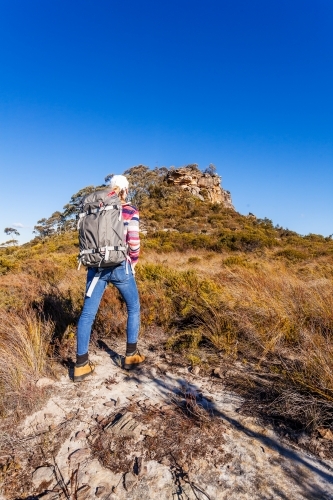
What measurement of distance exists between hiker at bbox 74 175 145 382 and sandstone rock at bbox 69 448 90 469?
2.76 ft

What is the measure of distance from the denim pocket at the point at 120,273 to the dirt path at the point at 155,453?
3.09 ft

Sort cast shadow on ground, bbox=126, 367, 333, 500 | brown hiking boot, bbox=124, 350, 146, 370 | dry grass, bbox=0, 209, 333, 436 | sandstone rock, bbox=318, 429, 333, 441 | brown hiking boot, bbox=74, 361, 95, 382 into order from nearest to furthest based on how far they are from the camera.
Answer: cast shadow on ground, bbox=126, 367, 333, 500 < sandstone rock, bbox=318, 429, 333, 441 < dry grass, bbox=0, 209, 333, 436 < brown hiking boot, bbox=74, 361, 95, 382 < brown hiking boot, bbox=124, 350, 146, 370

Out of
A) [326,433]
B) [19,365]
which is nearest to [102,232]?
[19,365]

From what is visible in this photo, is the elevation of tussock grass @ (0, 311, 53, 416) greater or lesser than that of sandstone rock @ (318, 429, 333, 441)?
lesser

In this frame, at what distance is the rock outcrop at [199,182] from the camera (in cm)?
4076

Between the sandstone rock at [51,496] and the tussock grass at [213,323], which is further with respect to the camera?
the tussock grass at [213,323]

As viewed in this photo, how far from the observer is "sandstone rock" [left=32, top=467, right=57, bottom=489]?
1.49m

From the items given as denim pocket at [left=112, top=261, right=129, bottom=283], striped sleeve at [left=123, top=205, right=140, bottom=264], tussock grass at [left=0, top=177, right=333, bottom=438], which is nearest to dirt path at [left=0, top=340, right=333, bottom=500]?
tussock grass at [left=0, top=177, right=333, bottom=438]

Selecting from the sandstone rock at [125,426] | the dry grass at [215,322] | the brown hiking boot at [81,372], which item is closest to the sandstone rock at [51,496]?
the sandstone rock at [125,426]

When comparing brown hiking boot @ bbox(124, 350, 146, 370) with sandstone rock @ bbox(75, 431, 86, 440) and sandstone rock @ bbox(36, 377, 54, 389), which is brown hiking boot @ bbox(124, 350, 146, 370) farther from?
sandstone rock @ bbox(75, 431, 86, 440)

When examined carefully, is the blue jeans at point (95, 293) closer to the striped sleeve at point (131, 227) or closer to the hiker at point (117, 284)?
the hiker at point (117, 284)

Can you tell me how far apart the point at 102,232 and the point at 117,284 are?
0.54 meters

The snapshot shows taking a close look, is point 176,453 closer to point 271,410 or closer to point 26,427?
point 271,410

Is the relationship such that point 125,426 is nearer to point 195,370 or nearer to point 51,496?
point 51,496
